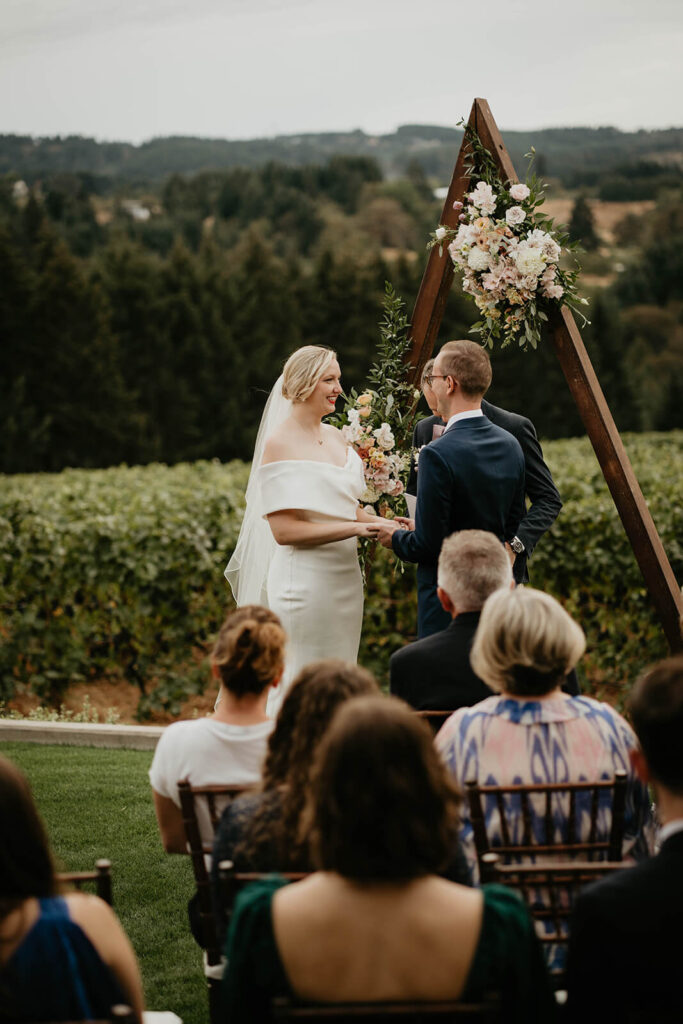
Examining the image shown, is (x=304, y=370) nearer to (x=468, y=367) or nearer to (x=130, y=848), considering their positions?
(x=468, y=367)

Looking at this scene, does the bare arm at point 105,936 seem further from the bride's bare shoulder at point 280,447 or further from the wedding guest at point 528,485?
the bride's bare shoulder at point 280,447

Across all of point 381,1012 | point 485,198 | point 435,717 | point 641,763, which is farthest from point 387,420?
point 381,1012

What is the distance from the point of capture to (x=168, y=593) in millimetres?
7750

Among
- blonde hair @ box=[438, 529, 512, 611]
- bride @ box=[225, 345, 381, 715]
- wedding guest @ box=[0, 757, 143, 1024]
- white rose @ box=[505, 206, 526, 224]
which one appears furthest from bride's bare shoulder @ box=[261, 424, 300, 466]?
wedding guest @ box=[0, 757, 143, 1024]

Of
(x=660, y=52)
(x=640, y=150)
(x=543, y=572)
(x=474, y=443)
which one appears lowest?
(x=543, y=572)

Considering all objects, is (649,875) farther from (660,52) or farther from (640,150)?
(640,150)

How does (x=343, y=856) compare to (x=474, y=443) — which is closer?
(x=343, y=856)

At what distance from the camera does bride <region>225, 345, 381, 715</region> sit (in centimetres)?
504

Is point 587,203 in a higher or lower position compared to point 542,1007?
higher

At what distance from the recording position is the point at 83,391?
2691 centimetres

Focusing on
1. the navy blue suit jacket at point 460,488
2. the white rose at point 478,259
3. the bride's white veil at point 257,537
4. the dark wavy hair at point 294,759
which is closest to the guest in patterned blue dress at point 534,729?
the dark wavy hair at point 294,759

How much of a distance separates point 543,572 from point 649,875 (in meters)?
6.00

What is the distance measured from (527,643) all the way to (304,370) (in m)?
2.72

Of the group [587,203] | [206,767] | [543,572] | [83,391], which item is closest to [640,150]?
[587,203]
